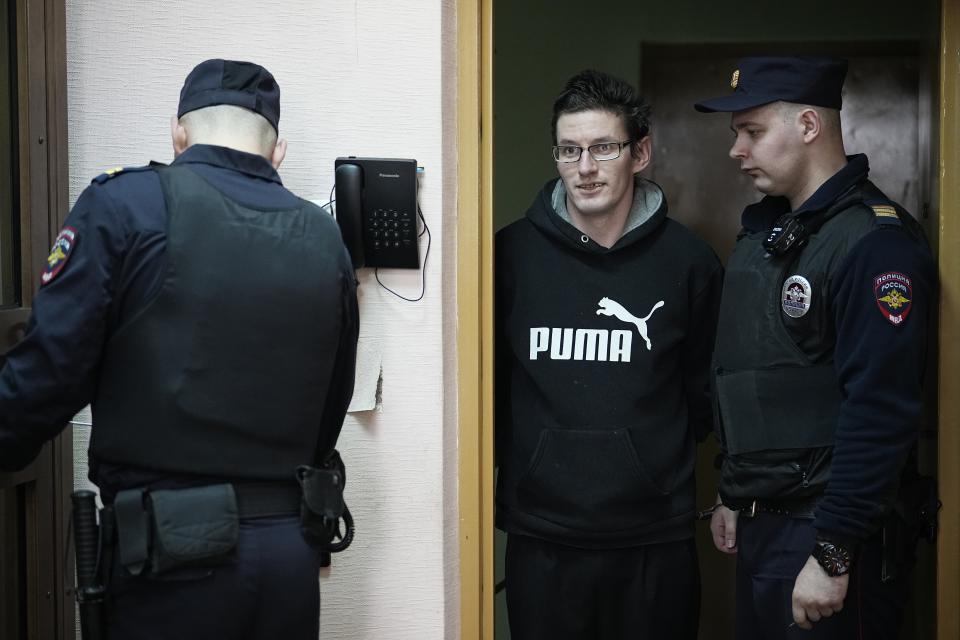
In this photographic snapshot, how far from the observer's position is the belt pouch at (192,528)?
51.5 inches

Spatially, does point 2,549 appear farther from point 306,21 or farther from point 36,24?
point 306,21

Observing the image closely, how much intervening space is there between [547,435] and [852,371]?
63cm

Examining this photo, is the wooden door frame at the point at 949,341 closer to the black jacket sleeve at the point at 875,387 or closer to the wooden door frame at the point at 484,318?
the wooden door frame at the point at 484,318

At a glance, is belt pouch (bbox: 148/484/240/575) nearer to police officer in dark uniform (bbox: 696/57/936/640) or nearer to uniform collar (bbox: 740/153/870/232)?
police officer in dark uniform (bbox: 696/57/936/640)

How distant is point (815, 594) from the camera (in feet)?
5.30

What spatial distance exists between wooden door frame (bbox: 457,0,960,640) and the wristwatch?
0.42 metres

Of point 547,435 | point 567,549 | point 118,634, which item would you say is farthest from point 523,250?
point 118,634

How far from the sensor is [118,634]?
4.41ft

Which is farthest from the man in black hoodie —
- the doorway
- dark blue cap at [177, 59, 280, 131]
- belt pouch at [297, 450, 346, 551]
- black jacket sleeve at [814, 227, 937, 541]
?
the doorway

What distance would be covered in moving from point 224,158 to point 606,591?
1163 mm

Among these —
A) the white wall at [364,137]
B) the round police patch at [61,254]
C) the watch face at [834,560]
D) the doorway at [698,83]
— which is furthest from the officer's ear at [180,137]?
the doorway at [698,83]

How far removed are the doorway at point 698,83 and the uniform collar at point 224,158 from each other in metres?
1.91

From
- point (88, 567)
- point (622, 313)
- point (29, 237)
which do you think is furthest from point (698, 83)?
point (88, 567)

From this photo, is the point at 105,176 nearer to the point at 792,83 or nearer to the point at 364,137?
the point at 364,137
